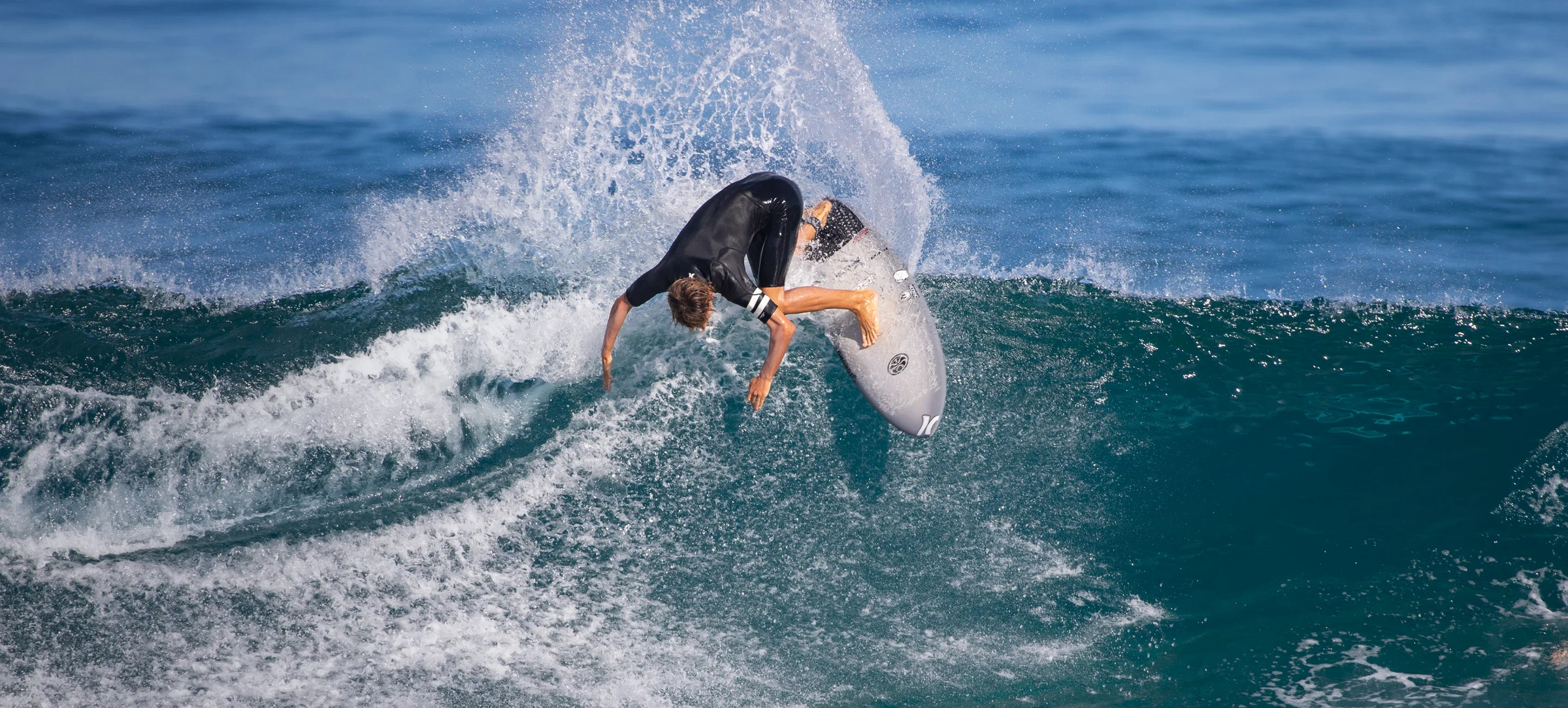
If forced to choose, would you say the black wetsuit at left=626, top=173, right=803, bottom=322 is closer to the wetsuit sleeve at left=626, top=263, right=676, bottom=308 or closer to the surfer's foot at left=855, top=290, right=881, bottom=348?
the wetsuit sleeve at left=626, top=263, right=676, bottom=308

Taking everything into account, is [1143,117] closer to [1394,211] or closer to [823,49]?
[1394,211]

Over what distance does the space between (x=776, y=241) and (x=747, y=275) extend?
1.16 ft

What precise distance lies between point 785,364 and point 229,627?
3.26 m

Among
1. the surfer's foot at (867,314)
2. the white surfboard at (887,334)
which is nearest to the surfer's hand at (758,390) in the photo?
the surfer's foot at (867,314)

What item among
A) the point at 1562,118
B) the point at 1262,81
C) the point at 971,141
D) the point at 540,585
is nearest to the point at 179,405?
the point at 540,585

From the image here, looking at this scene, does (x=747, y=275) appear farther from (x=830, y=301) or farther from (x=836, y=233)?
(x=836, y=233)

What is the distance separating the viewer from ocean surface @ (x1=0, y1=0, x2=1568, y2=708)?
4762 mm

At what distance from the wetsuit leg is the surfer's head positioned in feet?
2.03

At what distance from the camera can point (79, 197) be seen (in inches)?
397

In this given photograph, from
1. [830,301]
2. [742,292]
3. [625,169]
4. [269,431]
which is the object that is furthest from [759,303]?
[269,431]

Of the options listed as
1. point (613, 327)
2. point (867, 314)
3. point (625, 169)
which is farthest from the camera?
point (625, 169)

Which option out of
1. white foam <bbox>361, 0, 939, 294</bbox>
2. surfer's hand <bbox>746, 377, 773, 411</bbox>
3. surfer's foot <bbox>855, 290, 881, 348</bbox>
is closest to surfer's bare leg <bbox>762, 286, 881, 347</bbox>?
surfer's foot <bbox>855, 290, 881, 348</bbox>

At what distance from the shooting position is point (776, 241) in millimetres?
5414

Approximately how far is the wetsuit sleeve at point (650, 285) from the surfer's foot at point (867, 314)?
108 centimetres
